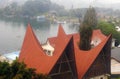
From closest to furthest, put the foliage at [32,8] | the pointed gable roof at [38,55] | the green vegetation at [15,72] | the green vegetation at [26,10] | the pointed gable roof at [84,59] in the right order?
the green vegetation at [15,72] → the pointed gable roof at [38,55] → the pointed gable roof at [84,59] → the green vegetation at [26,10] → the foliage at [32,8]

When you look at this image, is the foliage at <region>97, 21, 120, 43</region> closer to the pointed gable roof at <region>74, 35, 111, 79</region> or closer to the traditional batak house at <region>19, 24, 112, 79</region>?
the traditional batak house at <region>19, 24, 112, 79</region>

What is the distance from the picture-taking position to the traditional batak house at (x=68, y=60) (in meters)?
15.3

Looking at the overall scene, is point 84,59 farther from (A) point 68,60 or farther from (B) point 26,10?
(B) point 26,10

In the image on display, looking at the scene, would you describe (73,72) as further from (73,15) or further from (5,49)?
(73,15)

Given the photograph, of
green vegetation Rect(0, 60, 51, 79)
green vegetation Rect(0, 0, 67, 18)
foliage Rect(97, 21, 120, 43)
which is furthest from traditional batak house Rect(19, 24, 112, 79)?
green vegetation Rect(0, 0, 67, 18)

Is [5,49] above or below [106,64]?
below

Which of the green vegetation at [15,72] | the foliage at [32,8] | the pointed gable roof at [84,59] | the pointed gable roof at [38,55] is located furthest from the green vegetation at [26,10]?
the green vegetation at [15,72]

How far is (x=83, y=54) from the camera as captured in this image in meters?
17.8

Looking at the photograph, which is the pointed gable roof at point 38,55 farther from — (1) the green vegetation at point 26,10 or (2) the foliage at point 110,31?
(1) the green vegetation at point 26,10

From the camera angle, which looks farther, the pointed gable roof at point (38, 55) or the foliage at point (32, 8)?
the foliage at point (32, 8)

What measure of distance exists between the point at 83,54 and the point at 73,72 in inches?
83.0

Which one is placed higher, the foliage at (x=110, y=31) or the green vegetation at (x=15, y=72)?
the green vegetation at (x=15, y=72)

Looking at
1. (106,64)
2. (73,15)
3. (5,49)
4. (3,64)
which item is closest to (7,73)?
(3,64)

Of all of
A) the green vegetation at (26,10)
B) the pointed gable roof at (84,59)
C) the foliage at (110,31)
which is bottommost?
the green vegetation at (26,10)
